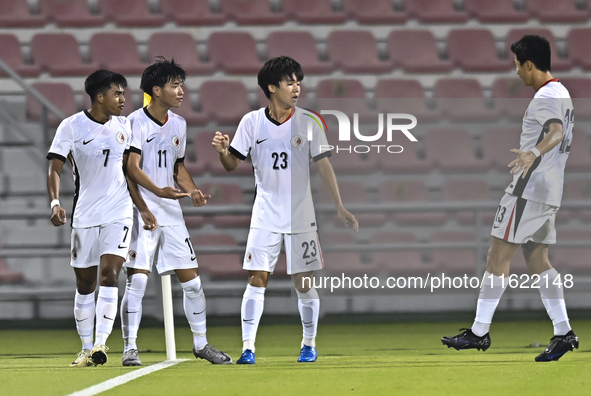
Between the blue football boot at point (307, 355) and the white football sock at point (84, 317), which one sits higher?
the white football sock at point (84, 317)

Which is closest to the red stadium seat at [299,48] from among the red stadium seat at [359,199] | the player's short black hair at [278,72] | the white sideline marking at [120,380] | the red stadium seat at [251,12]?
the red stadium seat at [251,12]

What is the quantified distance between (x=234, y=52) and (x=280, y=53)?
1.73 feet

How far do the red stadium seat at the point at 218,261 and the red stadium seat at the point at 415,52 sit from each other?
297 cm

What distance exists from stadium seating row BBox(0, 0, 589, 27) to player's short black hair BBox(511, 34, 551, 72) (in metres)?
5.36

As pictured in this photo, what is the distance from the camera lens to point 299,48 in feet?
30.8

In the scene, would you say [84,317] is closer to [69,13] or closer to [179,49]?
[179,49]

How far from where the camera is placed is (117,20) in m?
9.78

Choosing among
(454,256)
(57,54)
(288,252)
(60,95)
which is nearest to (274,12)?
(57,54)

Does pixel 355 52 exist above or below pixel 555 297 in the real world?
above

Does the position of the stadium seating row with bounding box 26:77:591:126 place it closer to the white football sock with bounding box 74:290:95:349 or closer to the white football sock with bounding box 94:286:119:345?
the white football sock with bounding box 74:290:95:349

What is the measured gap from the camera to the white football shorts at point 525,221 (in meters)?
4.56

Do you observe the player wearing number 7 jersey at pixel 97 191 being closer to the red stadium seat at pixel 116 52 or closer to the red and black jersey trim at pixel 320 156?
the red and black jersey trim at pixel 320 156

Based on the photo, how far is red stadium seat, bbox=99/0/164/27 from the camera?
9.77m

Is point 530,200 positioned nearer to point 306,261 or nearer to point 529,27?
point 306,261
